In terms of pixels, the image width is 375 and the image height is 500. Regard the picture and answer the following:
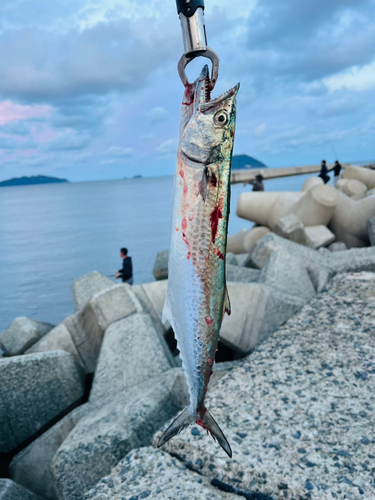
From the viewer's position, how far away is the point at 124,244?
20.1 meters

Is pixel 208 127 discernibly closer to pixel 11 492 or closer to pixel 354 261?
pixel 11 492

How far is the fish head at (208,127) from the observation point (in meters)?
1.43

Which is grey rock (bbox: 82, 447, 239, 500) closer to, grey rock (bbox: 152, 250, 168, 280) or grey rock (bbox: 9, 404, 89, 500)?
grey rock (bbox: 9, 404, 89, 500)

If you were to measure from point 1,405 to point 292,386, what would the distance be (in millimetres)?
2636

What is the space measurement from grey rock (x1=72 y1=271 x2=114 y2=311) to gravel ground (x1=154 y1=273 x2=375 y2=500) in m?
4.13

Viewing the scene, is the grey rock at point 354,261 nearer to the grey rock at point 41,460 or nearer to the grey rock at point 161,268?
the grey rock at point 41,460

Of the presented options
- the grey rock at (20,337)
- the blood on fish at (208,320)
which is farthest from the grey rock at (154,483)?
the grey rock at (20,337)

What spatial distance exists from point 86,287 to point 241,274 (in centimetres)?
262

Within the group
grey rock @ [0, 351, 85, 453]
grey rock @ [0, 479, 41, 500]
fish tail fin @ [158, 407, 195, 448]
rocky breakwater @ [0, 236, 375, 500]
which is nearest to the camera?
fish tail fin @ [158, 407, 195, 448]

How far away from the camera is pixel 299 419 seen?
2.35m

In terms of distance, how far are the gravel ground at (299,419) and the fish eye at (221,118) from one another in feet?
5.54

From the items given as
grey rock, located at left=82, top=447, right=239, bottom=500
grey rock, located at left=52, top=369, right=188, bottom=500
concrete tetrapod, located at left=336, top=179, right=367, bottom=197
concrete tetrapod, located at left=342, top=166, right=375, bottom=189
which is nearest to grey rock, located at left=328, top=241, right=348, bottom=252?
concrete tetrapod, located at left=336, top=179, right=367, bottom=197

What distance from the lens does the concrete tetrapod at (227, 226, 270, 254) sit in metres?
10.6

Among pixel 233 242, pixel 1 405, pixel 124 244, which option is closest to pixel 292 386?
pixel 1 405
